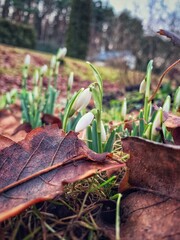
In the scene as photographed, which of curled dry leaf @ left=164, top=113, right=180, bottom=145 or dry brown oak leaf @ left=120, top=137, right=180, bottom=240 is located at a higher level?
curled dry leaf @ left=164, top=113, right=180, bottom=145

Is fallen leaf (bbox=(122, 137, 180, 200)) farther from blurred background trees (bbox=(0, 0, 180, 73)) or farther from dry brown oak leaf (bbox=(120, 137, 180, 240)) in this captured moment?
blurred background trees (bbox=(0, 0, 180, 73))

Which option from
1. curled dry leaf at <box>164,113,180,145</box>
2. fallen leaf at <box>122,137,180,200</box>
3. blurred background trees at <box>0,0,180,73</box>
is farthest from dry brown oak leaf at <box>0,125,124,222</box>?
blurred background trees at <box>0,0,180,73</box>

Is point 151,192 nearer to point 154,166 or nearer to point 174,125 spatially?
point 154,166

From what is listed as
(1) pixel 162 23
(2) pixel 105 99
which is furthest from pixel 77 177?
(1) pixel 162 23

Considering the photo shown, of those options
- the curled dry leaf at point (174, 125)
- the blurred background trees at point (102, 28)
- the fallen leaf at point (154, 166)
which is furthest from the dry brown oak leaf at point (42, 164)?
the blurred background trees at point (102, 28)

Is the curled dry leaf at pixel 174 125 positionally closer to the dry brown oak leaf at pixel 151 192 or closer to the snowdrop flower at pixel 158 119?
the snowdrop flower at pixel 158 119
